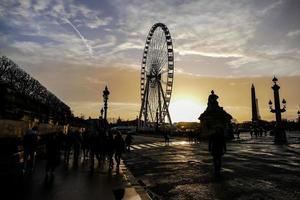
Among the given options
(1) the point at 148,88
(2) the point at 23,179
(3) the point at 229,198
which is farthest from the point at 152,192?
(1) the point at 148,88

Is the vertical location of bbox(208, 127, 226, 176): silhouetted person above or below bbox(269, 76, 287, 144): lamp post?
below

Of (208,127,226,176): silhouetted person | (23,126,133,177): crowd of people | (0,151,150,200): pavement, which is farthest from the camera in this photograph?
(208,127,226,176): silhouetted person

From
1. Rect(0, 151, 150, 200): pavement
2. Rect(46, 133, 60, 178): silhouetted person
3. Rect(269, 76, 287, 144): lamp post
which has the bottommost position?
Rect(0, 151, 150, 200): pavement

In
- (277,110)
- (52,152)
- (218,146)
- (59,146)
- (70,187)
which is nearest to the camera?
(70,187)

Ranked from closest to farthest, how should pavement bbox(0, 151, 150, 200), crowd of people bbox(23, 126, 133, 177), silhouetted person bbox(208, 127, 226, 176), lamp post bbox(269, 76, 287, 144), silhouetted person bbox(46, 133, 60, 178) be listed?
pavement bbox(0, 151, 150, 200)
silhouetted person bbox(46, 133, 60, 178)
crowd of people bbox(23, 126, 133, 177)
silhouetted person bbox(208, 127, 226, 176)
lamp post bbox(269, 76, 287, 144)

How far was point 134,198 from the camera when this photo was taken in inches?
334

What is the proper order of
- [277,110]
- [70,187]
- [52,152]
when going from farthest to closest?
[277,110], [52,152], [70,187]

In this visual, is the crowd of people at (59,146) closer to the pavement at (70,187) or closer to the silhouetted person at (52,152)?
the silhouetted person at (52,152)

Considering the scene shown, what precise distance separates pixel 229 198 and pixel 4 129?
11414 mm

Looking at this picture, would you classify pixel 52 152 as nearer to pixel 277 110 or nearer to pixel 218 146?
pixel 218 146

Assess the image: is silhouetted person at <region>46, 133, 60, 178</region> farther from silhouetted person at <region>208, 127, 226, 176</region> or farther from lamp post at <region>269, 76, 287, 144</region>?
lamp post at <region>269, 76, 287, 144</region>

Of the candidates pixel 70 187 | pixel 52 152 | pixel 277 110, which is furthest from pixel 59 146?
pixel 277 110

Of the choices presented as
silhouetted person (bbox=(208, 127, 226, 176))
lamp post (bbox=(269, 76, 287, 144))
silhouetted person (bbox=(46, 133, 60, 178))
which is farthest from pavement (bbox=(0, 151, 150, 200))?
lamp post (bbox=(269, 76, 287, 144))

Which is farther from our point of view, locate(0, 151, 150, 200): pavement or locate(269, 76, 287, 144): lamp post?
locate(269, 76, 287, 144): lamp post
